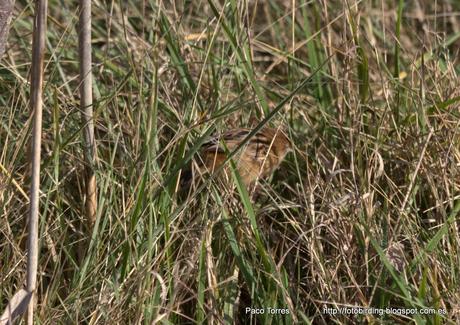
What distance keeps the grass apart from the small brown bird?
6cm

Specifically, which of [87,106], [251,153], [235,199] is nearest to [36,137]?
[87,106]

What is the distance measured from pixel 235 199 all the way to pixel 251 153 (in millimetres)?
266

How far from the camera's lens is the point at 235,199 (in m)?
2.99

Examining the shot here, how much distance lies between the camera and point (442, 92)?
10.8 feet

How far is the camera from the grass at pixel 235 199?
265cm

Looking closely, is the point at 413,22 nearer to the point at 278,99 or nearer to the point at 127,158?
the point at 278,99

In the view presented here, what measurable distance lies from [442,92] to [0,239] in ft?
5.26

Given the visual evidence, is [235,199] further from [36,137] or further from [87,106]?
[36,137]

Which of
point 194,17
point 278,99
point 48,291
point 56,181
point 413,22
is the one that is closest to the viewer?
point 48,291

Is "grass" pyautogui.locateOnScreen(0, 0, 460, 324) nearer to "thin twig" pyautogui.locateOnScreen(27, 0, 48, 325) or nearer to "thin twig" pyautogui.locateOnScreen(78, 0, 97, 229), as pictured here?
"thin twig" pyautogui.locateOnScreen(78, 0, 97, 229)

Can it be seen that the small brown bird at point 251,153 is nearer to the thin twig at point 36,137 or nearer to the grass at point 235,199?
the grass at point 235,199

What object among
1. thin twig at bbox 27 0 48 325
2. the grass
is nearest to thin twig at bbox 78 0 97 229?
the grass

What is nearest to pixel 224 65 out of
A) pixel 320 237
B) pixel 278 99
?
pixel 278 99

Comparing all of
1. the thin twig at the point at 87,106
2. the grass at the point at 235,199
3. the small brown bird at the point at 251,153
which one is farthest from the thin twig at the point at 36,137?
the small brown bird at the point at 251,153
